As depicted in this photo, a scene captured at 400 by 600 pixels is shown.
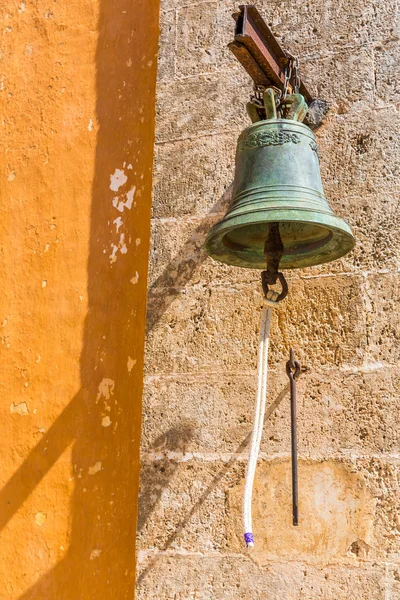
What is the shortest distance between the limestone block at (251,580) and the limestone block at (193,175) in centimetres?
106

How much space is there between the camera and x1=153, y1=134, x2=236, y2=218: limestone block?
2.61 meters

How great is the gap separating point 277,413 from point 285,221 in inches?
22.1

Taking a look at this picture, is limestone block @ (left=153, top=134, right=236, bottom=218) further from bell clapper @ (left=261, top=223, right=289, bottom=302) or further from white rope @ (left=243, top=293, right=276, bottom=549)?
white rope @ (left=243, top=293, right=276, bottom=549)

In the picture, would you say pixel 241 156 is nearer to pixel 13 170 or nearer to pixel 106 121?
pixel 106 121

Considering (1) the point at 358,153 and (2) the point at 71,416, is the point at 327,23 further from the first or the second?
(2) the point at 71,416

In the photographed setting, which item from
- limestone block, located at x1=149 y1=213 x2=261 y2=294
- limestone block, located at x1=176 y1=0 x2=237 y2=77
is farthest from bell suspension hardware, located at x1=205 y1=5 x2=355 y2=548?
limestone block, located at x1=176 y1=0 x2=237 y2=77

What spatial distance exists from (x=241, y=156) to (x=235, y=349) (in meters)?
0.58

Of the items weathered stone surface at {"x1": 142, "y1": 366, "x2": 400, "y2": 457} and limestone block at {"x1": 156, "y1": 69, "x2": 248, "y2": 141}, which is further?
limestone block at {"x1": 156, "y1": 69, "x2": 248, "y2": 141}

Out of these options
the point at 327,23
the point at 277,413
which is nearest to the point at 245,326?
the point at 277,413

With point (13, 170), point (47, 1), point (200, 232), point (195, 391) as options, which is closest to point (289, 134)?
point (200, 232)

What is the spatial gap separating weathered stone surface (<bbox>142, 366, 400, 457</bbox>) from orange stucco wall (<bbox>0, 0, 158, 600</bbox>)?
0.18m

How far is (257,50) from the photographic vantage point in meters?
2.15

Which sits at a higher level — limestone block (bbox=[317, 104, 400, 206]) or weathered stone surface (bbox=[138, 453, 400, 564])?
limestone block (bbox=[317, 104, 400, 206])

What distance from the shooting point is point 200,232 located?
258cm
